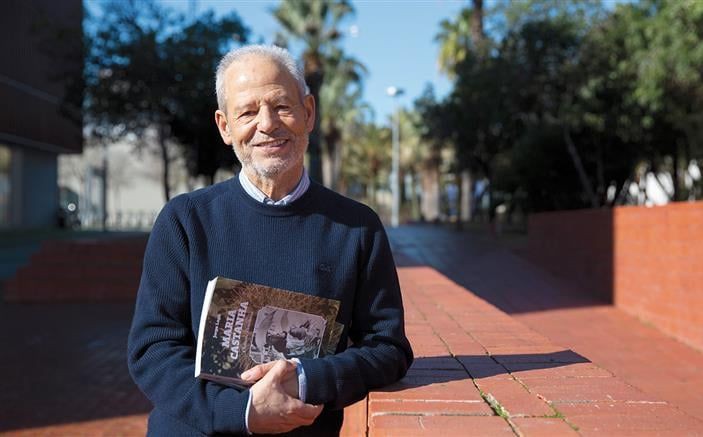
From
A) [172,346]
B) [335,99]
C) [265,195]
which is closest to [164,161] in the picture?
[265,195]

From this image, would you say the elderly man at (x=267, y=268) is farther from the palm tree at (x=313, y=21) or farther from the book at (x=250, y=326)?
the palm tree at (x=313, y=21)

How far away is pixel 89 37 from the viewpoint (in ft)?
46.2

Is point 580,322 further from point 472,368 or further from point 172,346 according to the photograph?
point 172,346

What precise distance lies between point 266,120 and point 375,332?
2.14 ft

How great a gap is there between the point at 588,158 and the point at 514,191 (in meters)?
4.03

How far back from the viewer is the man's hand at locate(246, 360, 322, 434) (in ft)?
6.09

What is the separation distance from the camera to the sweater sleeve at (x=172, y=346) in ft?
6.16

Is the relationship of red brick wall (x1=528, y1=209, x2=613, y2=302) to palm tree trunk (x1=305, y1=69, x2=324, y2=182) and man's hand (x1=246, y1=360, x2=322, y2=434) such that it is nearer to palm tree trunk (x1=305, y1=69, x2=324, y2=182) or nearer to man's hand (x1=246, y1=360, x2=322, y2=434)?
palm tree trunk (x1=305, y1=69, x2=324, y2=182)

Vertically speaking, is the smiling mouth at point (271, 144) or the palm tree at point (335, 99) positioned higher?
the palm tree at point (335, 99)

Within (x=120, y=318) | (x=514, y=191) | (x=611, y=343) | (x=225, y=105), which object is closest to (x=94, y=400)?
(x=120, y=318)

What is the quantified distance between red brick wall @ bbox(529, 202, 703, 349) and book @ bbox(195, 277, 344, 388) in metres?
7.18

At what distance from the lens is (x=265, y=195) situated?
6.89 ft

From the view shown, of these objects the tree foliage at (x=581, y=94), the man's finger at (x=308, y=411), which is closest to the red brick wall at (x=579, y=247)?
the tree foliage at (x=581, y=94)

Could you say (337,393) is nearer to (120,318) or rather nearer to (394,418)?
(394,418)
